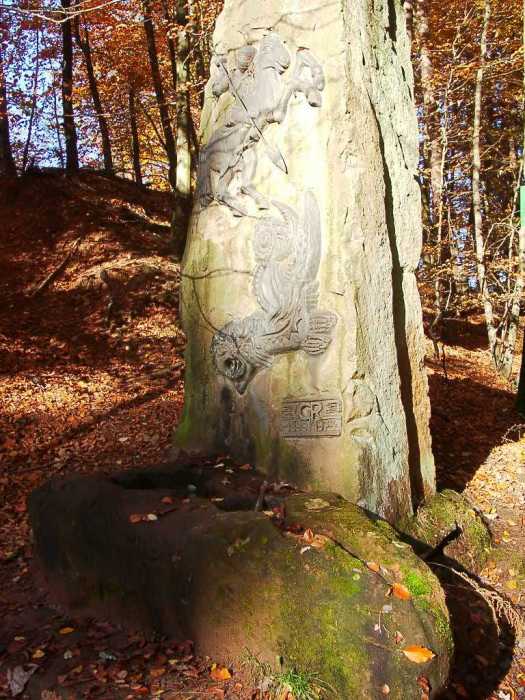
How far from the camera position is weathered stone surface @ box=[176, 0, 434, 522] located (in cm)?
447

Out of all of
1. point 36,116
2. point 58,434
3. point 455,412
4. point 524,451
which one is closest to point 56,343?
point 58,434

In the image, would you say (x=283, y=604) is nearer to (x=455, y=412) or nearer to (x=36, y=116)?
(x=455, y=412)

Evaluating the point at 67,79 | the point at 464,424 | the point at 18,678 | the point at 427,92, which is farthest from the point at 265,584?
the point at 67,79

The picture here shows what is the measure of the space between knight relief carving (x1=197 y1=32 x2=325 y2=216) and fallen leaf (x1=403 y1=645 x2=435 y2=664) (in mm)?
3294

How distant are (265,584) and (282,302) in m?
2.19

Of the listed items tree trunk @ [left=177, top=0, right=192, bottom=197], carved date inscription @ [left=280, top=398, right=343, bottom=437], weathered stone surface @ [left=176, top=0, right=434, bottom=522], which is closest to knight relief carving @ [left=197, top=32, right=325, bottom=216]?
weathered stone surface @ [left=176, top=0, right=434, bottom=522]

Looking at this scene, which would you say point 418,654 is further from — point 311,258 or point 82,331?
point 82,331

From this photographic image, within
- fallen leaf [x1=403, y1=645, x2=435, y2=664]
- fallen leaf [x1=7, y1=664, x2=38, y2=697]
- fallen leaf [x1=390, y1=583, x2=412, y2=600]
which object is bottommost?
fallen leaf [x1=7, y1=664, x2=38, y2=697]

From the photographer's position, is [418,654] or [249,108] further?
[249,108]

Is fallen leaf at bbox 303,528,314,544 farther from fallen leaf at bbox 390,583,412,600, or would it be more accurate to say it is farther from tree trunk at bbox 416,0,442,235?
tree trunk at bbox 416,0,442,235

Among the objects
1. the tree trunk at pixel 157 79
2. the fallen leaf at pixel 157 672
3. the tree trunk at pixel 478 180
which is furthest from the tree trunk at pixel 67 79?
the fallen leaf at pixel 157 672

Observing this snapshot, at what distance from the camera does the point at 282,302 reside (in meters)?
4.72

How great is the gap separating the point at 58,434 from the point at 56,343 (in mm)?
2920

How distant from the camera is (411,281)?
207 inches
